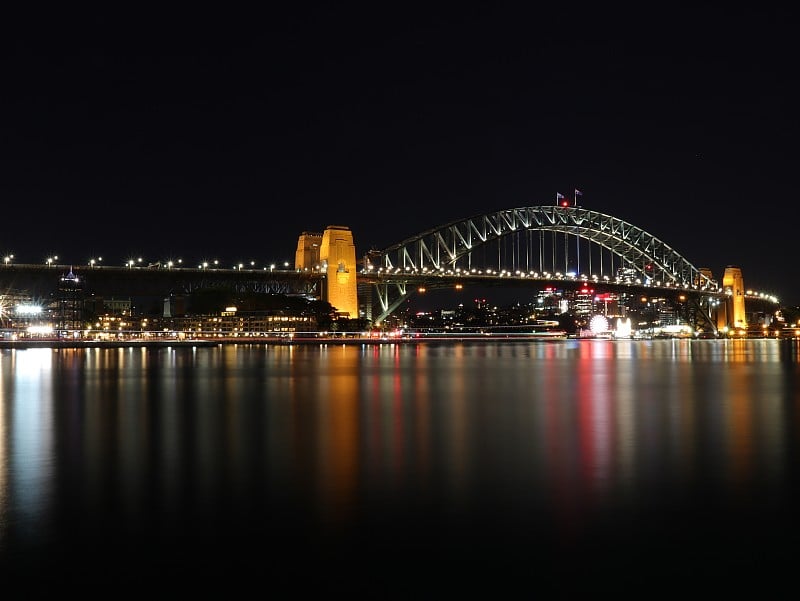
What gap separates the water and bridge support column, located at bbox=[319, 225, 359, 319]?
51171 mm

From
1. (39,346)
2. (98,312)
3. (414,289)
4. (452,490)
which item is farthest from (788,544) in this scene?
(98,312)

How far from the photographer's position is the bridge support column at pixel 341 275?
220 feet

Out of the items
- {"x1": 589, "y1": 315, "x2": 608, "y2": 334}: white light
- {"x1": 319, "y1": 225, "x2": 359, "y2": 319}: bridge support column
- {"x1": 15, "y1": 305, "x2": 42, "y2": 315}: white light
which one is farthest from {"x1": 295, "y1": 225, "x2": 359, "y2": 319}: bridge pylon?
{"x1": 589, "y1": 315, "x2": 608, "y2": 334}: white light

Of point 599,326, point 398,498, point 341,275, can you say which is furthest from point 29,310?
point 398,498

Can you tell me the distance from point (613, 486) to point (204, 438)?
5558 mm

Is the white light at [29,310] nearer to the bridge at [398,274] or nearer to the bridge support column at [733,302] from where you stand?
the bridge at [398,274]

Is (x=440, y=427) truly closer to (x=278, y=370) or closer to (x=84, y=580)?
(x=84, y=580)

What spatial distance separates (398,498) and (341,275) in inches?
2369

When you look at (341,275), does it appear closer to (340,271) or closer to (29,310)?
(340,271)

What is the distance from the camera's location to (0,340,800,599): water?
5.21 metres

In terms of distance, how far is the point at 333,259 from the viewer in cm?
6756

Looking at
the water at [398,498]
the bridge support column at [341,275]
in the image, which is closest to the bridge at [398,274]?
the bridge support column at [341,275]

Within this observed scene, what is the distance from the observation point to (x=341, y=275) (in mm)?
67188

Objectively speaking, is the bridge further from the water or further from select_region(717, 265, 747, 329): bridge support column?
the water
